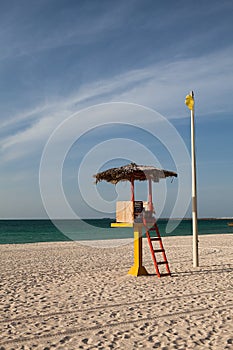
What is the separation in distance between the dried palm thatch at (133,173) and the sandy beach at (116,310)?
109 inches

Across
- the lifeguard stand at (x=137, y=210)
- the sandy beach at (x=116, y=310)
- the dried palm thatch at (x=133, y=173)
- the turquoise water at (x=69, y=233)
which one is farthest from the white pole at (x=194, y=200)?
the turquoise water at (x=69, y=233)

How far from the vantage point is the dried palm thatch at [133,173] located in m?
10.7

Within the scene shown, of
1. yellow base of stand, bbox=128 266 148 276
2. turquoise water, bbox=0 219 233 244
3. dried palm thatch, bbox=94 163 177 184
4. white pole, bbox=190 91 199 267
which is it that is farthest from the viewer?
turquoise water, bbox=0 219 233 244

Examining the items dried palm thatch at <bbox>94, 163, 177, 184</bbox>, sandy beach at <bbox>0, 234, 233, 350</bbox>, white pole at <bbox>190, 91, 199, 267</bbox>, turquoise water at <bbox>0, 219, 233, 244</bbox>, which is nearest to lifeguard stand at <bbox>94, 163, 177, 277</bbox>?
dried palm thatch at <bbox>94, 163, 177, 184</bbox>

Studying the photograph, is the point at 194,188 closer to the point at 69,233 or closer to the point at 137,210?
the point at 137,210

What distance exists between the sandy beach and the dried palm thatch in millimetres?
2781

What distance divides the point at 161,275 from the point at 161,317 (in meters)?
4.09

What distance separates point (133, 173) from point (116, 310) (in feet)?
15.5

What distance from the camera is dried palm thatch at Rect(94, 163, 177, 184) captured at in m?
10.7

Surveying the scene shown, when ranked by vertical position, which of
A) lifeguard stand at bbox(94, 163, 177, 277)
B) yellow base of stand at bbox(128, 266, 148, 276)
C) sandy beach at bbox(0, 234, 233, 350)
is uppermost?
lifeguard stand at bbox(94, 163, 177, 277)

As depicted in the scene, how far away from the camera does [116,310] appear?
6.80 meters

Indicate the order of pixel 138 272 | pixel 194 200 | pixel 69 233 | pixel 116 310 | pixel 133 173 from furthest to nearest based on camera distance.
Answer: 1. pixel 69 233
2. pixel 194 200
3. pixel 133 173
4. pixel 138 272
5. pixel 116 310

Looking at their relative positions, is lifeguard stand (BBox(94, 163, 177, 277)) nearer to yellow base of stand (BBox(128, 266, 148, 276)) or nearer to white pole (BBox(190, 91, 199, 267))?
yellow base of stand (BBox(128, 266, 148, 276))

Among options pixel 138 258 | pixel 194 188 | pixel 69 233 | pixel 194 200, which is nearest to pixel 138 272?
pixel 138 258
